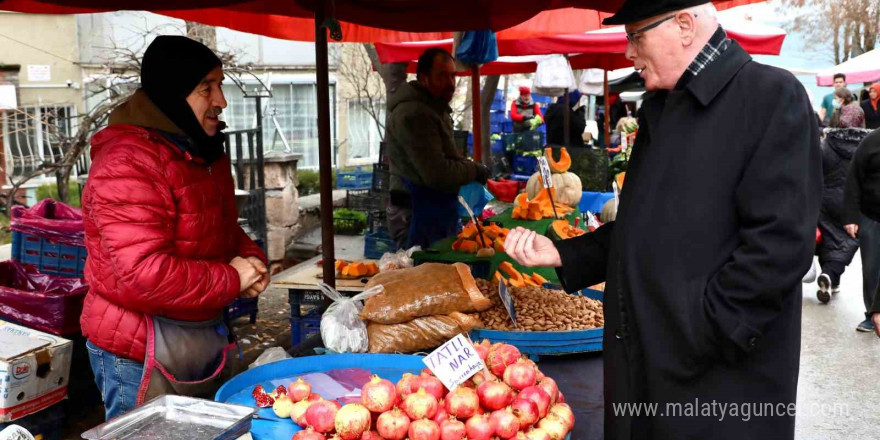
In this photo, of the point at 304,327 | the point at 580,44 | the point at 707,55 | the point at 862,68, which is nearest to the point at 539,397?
the point at 707,55

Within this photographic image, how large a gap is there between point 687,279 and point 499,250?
2.07 m

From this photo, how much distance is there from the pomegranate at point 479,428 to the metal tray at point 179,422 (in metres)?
0.53

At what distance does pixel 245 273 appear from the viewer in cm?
264

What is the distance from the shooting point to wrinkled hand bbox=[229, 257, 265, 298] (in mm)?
2629

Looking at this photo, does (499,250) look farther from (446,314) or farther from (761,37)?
(761,37)

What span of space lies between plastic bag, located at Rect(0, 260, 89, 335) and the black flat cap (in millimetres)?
3563

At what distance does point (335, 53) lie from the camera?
17844 mm

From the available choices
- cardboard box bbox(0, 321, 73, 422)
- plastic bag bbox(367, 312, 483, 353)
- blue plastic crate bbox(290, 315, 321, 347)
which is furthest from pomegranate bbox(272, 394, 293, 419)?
cardboard box bbox(0, 321, 73, 422)

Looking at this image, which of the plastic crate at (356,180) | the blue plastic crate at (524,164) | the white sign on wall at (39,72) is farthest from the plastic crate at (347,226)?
the white sign on wall at (39,72)

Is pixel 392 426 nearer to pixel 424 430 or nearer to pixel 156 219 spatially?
pixel 424 430

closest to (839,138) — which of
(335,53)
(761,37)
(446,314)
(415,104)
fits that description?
(761,37)

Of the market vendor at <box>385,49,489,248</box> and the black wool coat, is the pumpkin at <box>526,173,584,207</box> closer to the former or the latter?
the market vendor at <box>385,49,489,248</box>

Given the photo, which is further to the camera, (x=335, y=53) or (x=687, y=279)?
(x=335, y=53)

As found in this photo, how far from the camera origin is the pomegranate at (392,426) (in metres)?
Answer: 1.76
